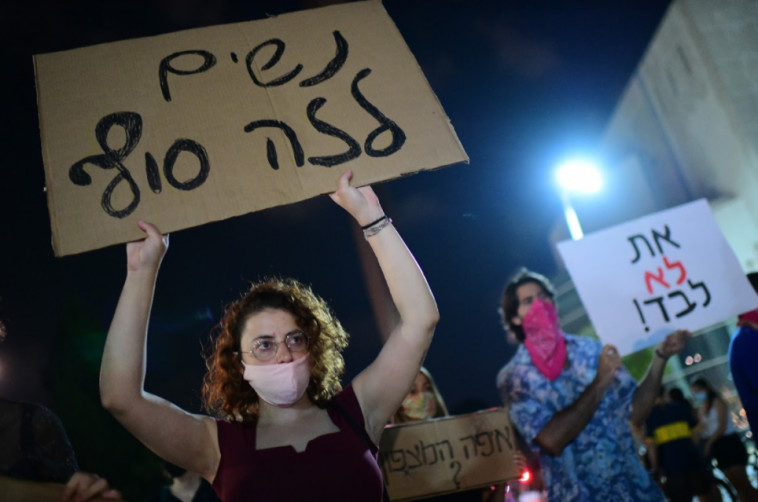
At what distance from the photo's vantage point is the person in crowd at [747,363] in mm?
3426

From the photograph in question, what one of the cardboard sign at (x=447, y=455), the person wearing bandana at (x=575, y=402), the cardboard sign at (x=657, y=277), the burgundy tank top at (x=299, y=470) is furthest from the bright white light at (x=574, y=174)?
the burgundy tank top at (x=299, y=470)

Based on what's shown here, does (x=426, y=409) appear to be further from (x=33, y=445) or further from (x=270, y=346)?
(x=33, y=445)

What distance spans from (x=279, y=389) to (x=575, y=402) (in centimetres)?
158

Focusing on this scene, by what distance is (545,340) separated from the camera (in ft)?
10.6

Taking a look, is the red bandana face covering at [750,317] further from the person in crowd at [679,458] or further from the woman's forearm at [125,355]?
the woman's forearm at [125,355]

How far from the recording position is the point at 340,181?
205 cm

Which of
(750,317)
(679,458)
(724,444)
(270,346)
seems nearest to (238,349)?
(270,346)

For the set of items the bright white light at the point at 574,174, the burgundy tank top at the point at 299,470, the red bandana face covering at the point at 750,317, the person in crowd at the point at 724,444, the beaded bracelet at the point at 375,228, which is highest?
the bright white light at the point at 574,174

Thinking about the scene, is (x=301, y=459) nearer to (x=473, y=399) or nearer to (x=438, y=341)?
(x=473, y=399)

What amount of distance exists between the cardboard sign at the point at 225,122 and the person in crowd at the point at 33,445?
0.51 m

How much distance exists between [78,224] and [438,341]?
299 inches

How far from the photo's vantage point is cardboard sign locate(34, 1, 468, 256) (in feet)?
6.42

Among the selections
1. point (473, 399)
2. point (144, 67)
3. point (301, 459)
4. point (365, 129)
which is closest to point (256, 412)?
point (301, 459)

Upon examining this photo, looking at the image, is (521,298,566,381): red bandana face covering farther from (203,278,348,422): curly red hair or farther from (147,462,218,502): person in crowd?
(147,462,218,502): person in crowd
